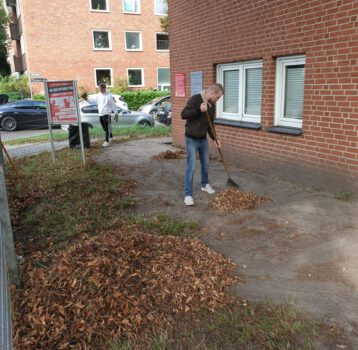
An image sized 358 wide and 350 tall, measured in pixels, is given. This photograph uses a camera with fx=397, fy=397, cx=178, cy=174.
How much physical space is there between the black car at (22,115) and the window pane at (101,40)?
13.4 m

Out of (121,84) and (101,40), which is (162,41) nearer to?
(101,40)

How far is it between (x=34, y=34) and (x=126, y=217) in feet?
95.5

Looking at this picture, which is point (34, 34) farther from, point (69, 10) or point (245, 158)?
point (245, 158)

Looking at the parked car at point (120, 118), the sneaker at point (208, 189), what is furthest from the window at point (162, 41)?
the sneaker at point (208, 189)

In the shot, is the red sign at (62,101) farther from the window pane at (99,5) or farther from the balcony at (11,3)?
the balcony at (11,3)

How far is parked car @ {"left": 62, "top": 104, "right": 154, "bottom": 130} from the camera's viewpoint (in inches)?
698

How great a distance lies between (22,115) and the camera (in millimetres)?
21219

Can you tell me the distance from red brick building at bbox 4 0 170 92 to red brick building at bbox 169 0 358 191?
23.8 m

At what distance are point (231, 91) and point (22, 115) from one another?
15.7 metres

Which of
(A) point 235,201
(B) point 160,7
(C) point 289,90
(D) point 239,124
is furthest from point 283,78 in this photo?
(B) point 160,7

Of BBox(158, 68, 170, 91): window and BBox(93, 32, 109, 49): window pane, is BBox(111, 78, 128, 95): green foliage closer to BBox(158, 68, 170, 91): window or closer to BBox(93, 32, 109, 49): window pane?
BBox(93, 32, 109, 49): window pane

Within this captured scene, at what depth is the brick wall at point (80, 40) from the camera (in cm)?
3041

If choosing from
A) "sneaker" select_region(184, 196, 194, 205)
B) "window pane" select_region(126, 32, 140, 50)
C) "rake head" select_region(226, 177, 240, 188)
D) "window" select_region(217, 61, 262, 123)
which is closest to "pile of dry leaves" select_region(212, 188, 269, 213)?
"sneaker" select_region(184, 196, 194, 205)

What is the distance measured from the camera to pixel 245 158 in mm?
8258
